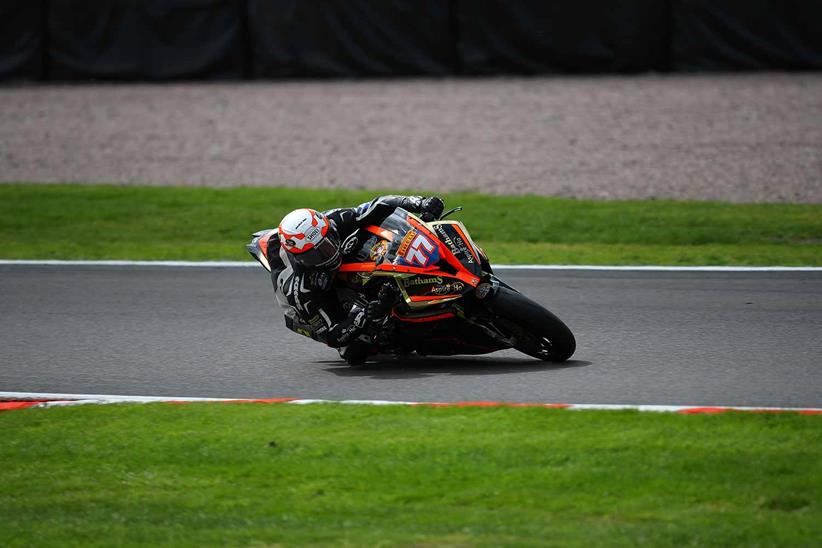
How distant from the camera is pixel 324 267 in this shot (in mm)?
8352

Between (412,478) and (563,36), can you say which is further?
(563,36)

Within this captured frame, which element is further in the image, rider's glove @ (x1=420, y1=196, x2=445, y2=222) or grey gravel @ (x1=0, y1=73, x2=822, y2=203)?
grey gravel @ (x1=0, y1=73, x2=822, y2=203)

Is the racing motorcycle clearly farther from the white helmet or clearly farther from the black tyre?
the white helmet

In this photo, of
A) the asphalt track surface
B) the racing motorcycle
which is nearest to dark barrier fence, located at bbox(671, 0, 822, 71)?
the asphalt track surface

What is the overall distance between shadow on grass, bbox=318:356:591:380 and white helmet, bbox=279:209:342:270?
3.07 feet

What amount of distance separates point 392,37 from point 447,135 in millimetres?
4293

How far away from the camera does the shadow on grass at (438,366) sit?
8.54m

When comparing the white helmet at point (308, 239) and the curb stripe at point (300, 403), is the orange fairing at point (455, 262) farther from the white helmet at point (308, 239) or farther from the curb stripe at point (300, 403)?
the curb stripe at point (300, 403)

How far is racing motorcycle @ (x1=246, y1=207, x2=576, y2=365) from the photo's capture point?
8.28 m

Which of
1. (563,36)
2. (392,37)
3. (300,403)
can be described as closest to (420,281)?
(300,403)

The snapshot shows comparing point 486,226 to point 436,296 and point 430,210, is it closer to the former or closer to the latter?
point 430,210

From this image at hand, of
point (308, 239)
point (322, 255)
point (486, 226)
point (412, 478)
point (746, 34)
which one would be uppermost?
point (746, 34)

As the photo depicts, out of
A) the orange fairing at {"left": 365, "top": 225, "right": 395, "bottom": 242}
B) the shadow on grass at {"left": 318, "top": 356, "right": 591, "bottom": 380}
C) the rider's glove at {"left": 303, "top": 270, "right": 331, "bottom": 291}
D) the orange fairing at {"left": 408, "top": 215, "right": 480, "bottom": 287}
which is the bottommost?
the shadow on grass at {"left": 318, "top": 356, "right": 591, "bottom": 380}

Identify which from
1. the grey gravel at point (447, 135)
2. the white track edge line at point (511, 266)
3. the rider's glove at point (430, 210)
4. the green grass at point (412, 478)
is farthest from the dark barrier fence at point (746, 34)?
the green grass at point (412, 478)
